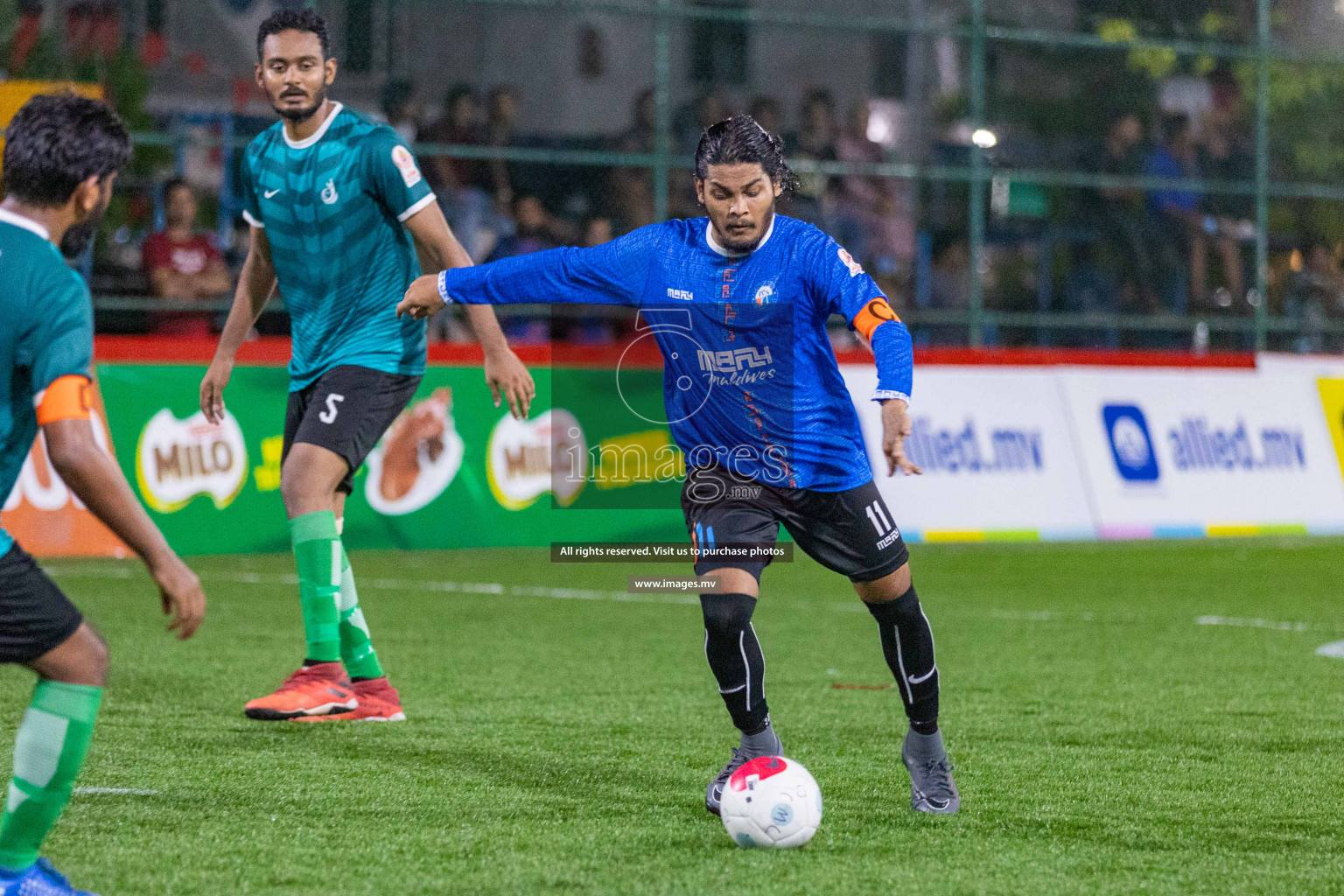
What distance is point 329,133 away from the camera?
586 centimetres

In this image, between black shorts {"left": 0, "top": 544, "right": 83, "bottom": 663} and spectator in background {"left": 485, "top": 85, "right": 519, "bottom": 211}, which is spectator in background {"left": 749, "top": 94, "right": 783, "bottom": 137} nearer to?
spectator in background {"left": 485, "top": 85, "right": 519, "bottom": 211}

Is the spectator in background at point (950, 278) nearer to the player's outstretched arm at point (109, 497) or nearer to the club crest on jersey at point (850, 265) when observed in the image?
the club crest on jersey at point (850, 265)

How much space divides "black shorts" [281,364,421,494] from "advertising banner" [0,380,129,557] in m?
4.76

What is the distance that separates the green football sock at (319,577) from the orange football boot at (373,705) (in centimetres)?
16

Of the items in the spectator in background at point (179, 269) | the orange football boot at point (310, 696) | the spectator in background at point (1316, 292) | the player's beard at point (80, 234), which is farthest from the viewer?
the spectator in background at point (1316, 292)

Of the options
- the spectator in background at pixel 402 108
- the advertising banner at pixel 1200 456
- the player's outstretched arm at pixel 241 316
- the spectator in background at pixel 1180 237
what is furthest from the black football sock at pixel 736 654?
the spectator in background at pixel 1180 237

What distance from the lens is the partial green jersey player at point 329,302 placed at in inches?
225

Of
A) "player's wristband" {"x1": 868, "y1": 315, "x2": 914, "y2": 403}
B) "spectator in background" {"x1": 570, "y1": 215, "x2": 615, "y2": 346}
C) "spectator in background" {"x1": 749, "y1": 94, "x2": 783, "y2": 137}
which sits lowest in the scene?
"spectator in background" {"x1": 570, "y1": 215, "x2": 615, "y2": 346}

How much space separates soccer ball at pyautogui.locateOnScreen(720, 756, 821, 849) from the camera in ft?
13.1

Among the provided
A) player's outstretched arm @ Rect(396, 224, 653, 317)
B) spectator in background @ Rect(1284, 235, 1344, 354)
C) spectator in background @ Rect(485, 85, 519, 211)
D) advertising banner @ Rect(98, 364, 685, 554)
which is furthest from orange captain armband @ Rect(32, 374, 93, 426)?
spectator in background @ Rect(1284, 235, 1344, 354)

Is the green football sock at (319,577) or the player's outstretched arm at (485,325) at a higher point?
the player's outstretched arm at (485,325)

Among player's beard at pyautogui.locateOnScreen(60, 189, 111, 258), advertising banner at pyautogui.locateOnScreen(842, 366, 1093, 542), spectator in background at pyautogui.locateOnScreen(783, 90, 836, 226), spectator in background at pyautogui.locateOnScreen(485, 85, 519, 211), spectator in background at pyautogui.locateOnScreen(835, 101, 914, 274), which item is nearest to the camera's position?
player's beard at pyautogui.locateOnScreen(60, 189, 111, 258)

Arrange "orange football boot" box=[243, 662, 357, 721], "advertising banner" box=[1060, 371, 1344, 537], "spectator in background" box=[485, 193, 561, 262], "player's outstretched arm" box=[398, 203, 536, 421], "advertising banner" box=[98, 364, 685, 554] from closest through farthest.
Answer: "player's outstretched arm" box=[398, 203, 536, 421], "orange football boot" box=[243, 662, 357, 721], "advertising banner" box=[98, 364, 685, 554], "advertising banner" box=[1060, 371, 1344, 537], "spectator in background" box=[485, 193, 561, 262]

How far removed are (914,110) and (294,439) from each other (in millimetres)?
12856
